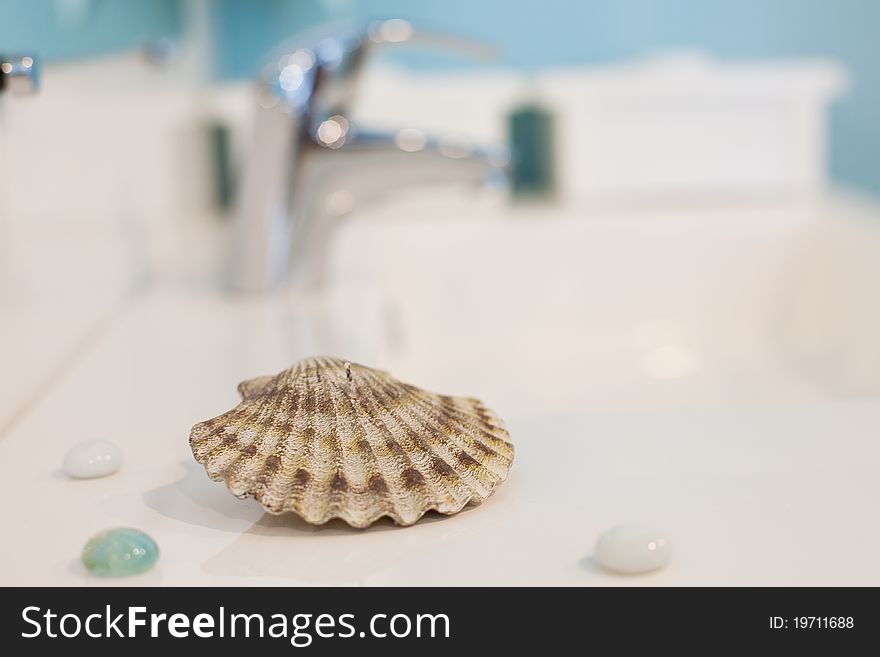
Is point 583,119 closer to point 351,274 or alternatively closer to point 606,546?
point 351,274

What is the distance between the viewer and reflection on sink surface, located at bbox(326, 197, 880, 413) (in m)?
0.93

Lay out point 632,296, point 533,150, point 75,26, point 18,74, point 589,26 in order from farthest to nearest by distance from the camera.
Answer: point 589,26
point 533,150
point 632,296
point 75,26
point 18,74

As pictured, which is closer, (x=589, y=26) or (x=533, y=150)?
(x=533, y=150)

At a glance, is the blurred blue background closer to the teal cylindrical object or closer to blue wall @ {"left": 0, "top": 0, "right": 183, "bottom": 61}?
the teal cylindrical object

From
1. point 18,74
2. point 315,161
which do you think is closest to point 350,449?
point 18,74

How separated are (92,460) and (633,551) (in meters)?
0.21

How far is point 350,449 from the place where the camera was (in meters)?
0.36

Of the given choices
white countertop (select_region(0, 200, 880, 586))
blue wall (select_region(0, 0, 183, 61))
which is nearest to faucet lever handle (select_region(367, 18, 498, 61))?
blue wall (select_region(0, 0, 183, 61))

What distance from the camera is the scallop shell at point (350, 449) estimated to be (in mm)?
349

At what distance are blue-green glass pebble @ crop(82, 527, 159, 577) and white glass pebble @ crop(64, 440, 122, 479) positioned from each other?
92 millimetres

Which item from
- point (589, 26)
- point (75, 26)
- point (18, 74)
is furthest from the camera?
point (589, 26)

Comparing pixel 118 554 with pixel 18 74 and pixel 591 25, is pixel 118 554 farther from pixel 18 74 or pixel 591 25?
pixel 591 25

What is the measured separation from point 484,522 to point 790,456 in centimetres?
13
